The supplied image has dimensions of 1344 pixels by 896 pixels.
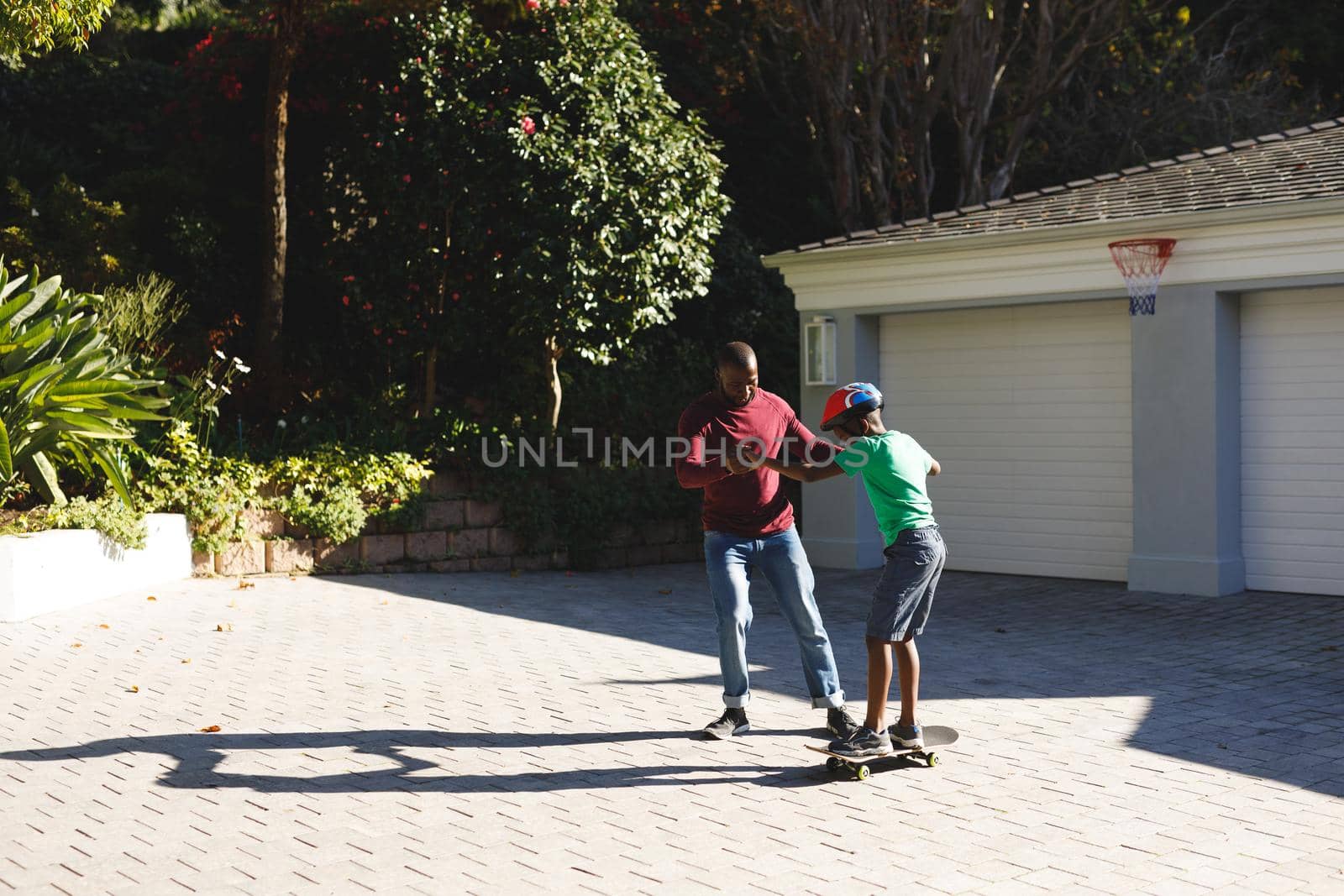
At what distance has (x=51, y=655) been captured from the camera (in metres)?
8.68

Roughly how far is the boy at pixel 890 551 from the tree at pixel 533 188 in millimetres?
7790

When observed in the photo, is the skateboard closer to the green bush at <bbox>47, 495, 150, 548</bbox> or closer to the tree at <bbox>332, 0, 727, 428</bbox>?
the green bush at <bbox>47, 495, 150, 548</bbox>

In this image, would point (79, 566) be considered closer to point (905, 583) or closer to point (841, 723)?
point (841, 723)

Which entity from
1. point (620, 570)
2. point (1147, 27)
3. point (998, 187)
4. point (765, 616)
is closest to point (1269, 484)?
point (765, 616)

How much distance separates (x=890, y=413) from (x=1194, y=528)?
136 inches

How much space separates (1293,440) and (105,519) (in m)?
9.70

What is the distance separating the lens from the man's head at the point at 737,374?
20.6 feet

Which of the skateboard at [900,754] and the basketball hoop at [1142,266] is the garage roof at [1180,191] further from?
the skateboard at [900,754]

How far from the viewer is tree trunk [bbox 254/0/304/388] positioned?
13.6 m

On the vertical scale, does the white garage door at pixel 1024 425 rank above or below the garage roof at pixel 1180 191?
below

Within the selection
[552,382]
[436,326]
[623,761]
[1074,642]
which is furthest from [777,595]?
[436,326]

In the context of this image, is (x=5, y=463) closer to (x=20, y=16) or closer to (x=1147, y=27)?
(x=20, y=16)

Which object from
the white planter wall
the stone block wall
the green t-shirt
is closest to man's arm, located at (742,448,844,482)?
the green t-shirt

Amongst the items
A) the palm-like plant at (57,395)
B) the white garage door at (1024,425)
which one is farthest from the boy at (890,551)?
the white garage door at (1024,425)
